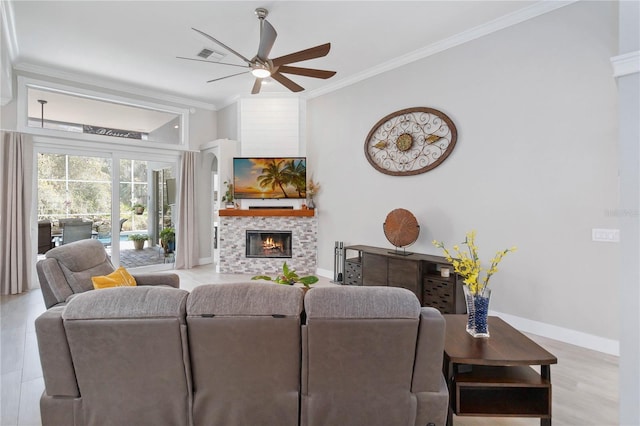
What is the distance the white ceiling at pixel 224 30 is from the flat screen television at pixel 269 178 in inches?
63.8

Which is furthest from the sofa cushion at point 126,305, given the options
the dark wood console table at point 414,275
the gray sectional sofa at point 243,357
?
the dark wood console table at point 414,275

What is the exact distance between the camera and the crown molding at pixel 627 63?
1.68 metres

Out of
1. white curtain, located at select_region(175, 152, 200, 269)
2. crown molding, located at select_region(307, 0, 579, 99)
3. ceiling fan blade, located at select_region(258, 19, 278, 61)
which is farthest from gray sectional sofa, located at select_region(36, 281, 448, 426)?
white curtain, located at select_region(175, 152, 200, 269)

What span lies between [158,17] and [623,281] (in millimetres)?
4620

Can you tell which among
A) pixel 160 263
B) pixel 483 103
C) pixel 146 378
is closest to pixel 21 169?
pixel 160 263

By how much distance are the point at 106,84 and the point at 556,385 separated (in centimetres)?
707

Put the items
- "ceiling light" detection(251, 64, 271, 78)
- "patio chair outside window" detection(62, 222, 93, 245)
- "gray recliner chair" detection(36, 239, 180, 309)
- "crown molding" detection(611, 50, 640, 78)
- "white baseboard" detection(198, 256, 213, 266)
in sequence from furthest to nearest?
"white baseboard" detection(198, 256, 213, 266)
"patio chair outside window" detection(62, 222, 93, 245)
"ceiling light" detection(251, 64, 271, 78)
"gray recliner chair" detection(36, 239, 180, 309)
"crown molding" detection(611, 50, 640, 78)

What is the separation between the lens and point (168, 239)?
21.5 ft

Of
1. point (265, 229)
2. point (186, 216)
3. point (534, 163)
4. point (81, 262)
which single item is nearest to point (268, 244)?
point (265, 229)

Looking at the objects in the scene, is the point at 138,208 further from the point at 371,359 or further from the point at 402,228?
the point at 371,359

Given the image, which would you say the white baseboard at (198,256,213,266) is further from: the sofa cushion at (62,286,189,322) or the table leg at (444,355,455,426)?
the table leg at (444,355,455,426)

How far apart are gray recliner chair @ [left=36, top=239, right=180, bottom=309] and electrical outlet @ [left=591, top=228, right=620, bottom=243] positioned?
4.00 meters

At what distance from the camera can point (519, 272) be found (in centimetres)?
345

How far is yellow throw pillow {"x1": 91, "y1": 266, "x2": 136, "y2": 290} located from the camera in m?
2.55
